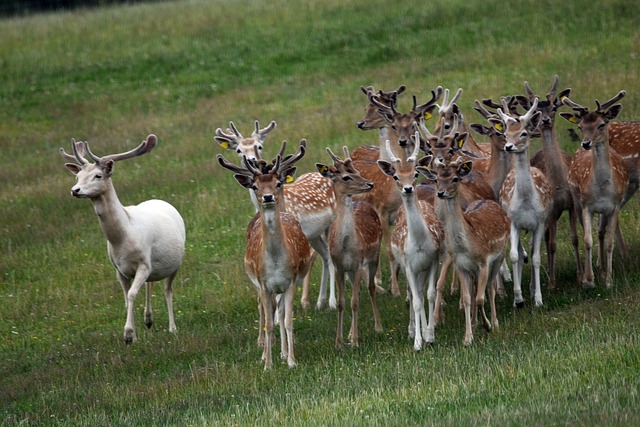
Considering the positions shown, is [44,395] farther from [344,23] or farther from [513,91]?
[344,23]

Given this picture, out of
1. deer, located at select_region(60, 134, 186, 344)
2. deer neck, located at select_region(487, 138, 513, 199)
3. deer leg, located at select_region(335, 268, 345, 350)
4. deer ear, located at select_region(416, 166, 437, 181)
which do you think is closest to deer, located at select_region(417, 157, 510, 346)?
deer ear, located at select_region(416, 166, 437, 181)

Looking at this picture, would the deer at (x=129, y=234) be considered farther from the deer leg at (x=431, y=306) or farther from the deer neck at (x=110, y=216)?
the deer leg at (x=431, y=306)

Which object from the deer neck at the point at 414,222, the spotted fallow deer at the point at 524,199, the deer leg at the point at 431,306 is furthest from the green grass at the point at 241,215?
the deer neck at the point at 414,222

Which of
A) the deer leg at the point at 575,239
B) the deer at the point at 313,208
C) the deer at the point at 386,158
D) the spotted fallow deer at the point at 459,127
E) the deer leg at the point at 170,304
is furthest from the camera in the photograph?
the spotted fallow deer at the point at 459,127

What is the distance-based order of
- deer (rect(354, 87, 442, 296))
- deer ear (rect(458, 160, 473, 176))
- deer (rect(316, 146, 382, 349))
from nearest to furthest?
deer ear (rect(458, 160, 473, 176))
deer (rect(316, 146, 382, 349))
deer (rect(354, 87, 442, 296))

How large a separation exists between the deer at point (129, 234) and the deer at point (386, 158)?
2.65m

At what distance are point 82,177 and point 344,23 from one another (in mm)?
18097

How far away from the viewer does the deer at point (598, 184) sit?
41.3ft

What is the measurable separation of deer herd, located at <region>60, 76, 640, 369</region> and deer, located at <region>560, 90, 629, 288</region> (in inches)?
0.6

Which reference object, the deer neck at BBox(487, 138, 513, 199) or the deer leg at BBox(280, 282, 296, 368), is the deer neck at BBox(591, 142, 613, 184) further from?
the deer leg at BBox(280, 282, 296, 368)

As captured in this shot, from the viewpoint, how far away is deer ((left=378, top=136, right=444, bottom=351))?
36.1 ft

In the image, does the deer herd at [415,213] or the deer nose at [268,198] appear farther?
the deer herd at [415,213]

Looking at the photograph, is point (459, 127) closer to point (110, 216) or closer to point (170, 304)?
point (170, 304)

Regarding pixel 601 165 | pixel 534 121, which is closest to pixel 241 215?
pixel 534 121
